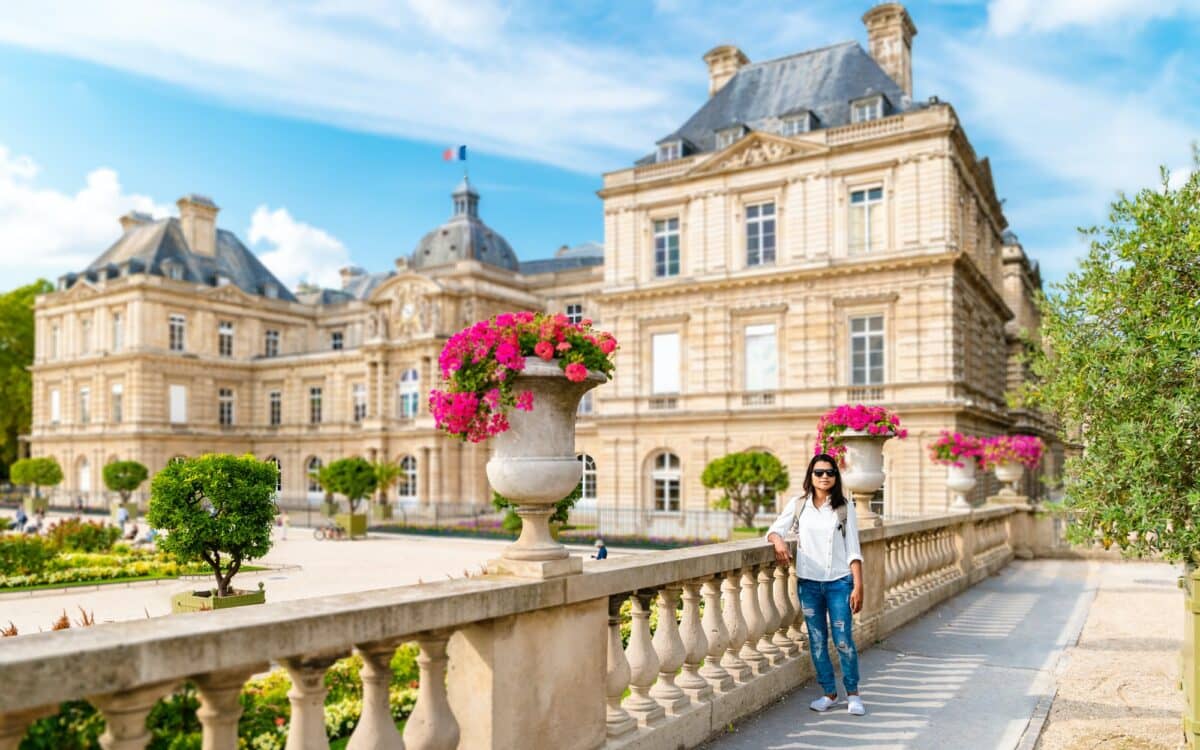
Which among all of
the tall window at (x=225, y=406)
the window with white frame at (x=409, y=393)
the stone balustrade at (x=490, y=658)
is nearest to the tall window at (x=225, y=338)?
the tall window at (x=225, y=406)

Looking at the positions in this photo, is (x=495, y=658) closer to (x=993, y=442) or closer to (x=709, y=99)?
(x=993, y=442)

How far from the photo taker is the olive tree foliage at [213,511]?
44.5ft

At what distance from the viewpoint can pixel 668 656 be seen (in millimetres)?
5484

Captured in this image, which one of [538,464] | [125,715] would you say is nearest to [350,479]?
[538,464]

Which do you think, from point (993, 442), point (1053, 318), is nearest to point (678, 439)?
point (993, 442)

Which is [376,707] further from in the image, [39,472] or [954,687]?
[39,472]

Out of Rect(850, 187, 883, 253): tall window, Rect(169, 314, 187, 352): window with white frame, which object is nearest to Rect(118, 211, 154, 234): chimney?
Rect(169, 314, 187, 352): window with white frame

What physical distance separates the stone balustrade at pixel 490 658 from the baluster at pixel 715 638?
0.01 metres

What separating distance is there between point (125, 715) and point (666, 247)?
1218 inches

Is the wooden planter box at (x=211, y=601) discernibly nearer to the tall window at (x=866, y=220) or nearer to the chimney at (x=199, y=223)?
the tall window at (x=866, y=220)

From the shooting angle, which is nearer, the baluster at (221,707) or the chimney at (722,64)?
the baluster at (221,707)

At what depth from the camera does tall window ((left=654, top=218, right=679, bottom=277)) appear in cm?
3281

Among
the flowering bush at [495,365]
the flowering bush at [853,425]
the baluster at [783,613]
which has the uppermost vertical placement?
the flowering bush at [495,365]

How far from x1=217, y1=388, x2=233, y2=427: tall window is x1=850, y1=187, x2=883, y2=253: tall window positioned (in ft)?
133
